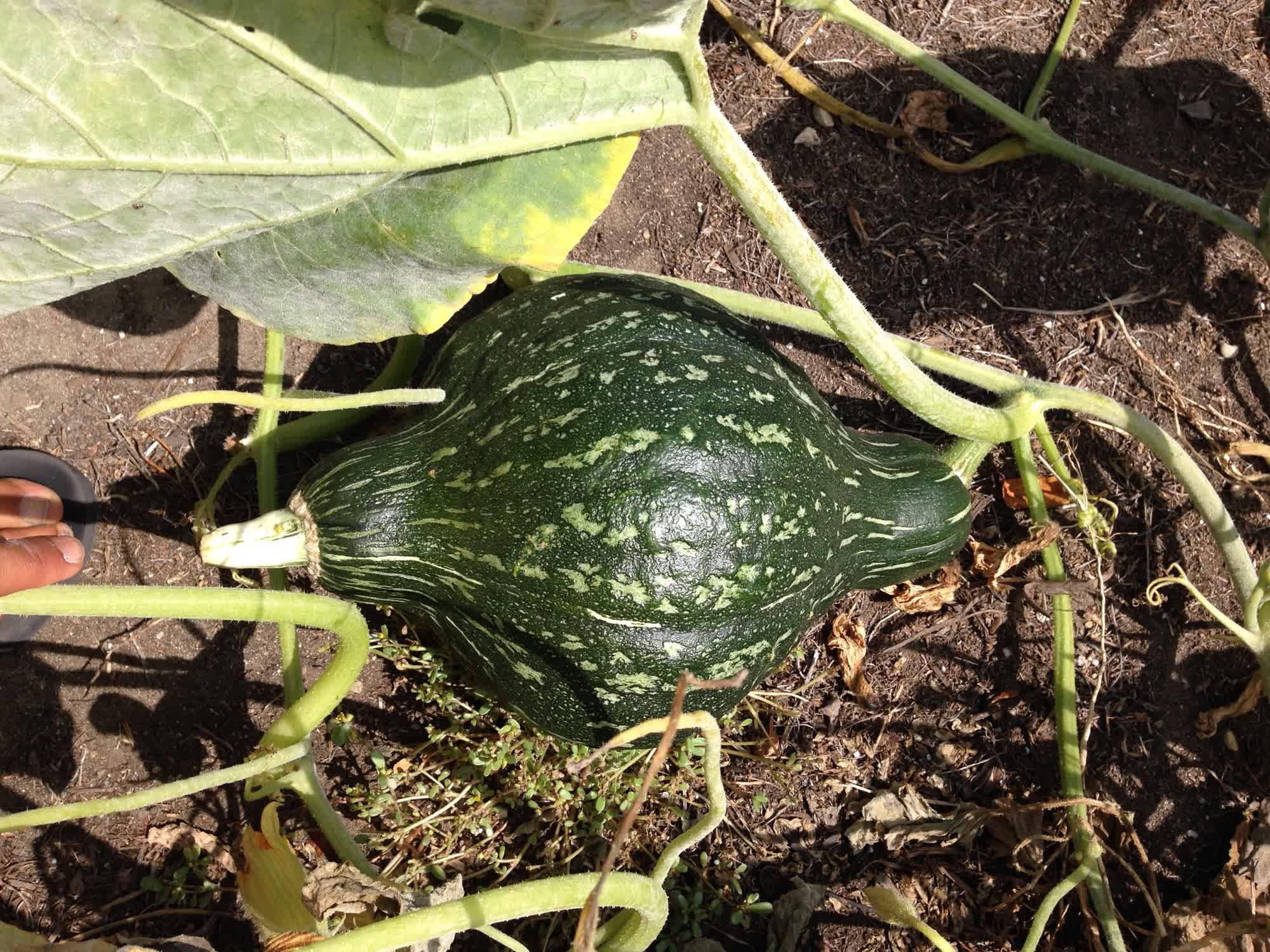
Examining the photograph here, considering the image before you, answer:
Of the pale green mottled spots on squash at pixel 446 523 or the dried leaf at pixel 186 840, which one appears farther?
the dried leaf at pixel 186 840

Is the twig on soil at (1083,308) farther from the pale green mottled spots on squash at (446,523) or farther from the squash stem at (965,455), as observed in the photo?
the pale green mottled spots on squash at (446,523)

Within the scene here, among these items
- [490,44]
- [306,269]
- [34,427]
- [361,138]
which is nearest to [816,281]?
[490,44]

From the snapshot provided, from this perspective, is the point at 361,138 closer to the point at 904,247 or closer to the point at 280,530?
the point at 280,530

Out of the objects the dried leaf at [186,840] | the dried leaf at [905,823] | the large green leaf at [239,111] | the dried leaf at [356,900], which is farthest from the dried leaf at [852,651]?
the dried leaf at [186,840]

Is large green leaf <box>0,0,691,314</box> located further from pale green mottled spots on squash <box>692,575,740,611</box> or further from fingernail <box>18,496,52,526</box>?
fingernail <box>18,496,52,526</box>

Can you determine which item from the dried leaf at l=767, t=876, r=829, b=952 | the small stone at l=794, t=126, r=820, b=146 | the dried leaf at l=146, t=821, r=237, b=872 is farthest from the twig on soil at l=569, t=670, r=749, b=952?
the small stone at l=794, t=126, r=820, b=146

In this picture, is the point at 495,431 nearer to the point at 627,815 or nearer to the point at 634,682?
the point at 634,682
